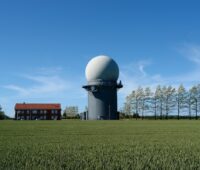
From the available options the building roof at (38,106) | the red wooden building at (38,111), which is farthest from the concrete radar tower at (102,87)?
the building roof at (38,106)

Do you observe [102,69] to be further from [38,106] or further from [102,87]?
[38,106]

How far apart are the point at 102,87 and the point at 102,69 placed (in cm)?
491

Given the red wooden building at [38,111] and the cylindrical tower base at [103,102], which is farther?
the red wooden building at [38,111]

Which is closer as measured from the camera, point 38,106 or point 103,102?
point 103,102

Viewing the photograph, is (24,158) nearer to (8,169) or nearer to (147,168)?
(8,169)

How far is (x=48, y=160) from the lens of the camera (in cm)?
920

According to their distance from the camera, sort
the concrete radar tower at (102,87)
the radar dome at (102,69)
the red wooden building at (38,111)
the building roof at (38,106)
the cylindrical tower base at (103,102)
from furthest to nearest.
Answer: the building roof at (38,106), the red wooden building at (38,111), the cylindrical tower base at (103,102), the concrete radar tower at (102,87), the radar dome at (102,69)

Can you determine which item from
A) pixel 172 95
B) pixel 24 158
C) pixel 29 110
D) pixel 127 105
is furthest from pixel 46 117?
pixel 24 158

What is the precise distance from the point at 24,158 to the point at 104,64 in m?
74.9

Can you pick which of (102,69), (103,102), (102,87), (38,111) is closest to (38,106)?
(38,111)

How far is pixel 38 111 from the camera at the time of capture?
147m

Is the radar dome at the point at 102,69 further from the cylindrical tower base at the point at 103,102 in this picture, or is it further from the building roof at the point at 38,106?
the building roof at the point at 38,106

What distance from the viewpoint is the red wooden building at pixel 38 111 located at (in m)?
144

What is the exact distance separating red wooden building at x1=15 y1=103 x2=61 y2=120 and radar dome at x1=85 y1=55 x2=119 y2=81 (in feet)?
190
